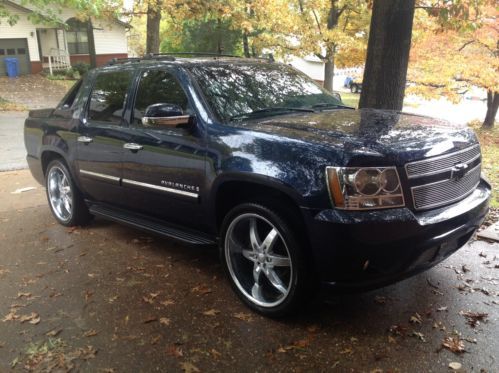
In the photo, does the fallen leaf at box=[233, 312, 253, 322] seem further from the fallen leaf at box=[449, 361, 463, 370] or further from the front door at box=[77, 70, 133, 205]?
the front door at box=[77, 70, 133, 205]

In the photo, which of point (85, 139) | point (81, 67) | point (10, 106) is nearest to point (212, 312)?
point (85, 139)

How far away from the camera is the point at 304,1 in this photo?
16.8 m

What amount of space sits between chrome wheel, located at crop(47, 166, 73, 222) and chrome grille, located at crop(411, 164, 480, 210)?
13.2 ft

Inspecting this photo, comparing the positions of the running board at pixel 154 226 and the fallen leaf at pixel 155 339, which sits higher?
the running board at pixel 154 226

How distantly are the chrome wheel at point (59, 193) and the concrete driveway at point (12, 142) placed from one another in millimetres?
3879

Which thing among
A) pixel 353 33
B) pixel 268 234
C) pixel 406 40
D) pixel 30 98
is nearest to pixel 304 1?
pixel 353 33

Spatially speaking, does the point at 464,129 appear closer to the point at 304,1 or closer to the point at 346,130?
the point at 346,130

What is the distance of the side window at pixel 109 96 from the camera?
4711 mm

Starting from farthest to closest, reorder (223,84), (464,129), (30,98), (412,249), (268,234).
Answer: (30,98), (223,84), (464,129), (268,234), (412,249)

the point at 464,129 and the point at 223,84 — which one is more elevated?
the point at 223,84

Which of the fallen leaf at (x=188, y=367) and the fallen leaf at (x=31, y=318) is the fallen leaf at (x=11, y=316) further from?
the fallen leaf at (x=188, y=367)

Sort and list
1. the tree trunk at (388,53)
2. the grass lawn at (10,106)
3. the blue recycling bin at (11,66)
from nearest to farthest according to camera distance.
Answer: the tree trunk at (388,53), the grass lawn at (10,106), the blue recycling bin at (11,66)

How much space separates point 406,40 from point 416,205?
11.1 ft

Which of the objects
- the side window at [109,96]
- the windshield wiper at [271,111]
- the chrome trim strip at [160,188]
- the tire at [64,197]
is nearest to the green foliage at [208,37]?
the tire at [64,197]
